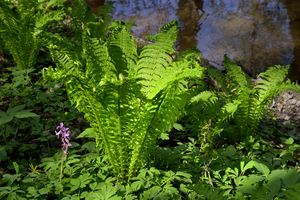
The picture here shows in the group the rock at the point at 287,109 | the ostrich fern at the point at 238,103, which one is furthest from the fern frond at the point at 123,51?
the rock at the point at 287,109

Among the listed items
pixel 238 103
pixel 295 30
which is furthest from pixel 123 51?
pixel 295 30

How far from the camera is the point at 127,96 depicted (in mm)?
2629

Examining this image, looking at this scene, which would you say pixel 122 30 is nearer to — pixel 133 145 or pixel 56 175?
pixel 133 145

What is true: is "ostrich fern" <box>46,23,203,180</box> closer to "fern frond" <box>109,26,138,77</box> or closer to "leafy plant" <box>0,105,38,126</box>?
"fern frond" <box>109,26,138,77</box>

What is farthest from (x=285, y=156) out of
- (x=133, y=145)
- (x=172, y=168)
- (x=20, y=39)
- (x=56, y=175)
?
(x=20, y=39)

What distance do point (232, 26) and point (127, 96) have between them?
17.9ft

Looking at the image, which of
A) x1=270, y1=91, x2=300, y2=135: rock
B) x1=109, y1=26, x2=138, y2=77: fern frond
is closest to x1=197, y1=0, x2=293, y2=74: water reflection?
x1=270, y1=91, x2=300, y2=135: rock

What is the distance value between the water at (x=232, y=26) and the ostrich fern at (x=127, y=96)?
3023 millimetres

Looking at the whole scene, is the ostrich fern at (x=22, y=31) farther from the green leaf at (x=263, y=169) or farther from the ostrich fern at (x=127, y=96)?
the green leaf at (x=263, y=169)

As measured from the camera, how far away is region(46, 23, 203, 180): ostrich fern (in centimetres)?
257

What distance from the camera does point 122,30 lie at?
10.5 ft

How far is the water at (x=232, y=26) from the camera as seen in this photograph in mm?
6602

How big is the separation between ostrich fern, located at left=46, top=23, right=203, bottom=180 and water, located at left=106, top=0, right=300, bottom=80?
3023 mm

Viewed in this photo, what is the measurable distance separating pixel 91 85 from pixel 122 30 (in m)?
0.69
